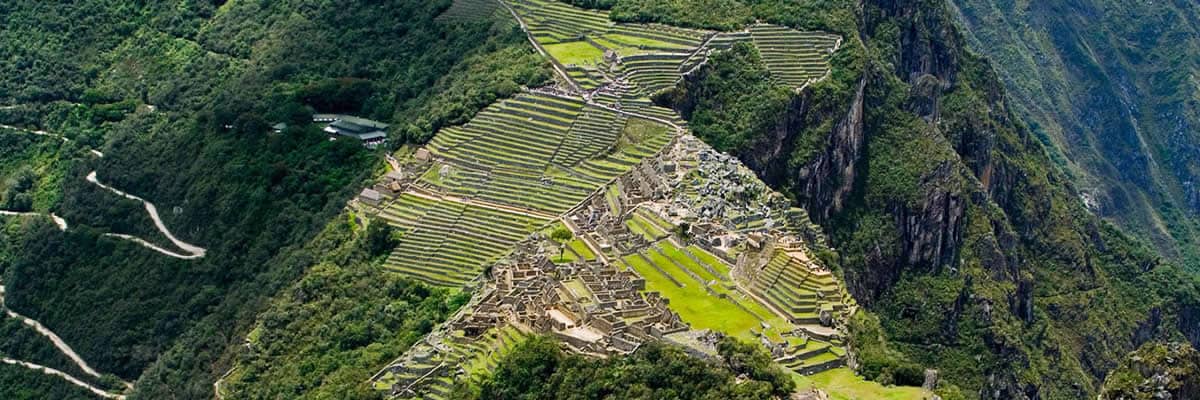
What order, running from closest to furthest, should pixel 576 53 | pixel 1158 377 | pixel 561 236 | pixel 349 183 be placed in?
1. pixel 1158 377
2. pixel 561 236
3. pixel 349 183
4. pixel 576 53

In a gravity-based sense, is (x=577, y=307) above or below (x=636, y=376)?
below

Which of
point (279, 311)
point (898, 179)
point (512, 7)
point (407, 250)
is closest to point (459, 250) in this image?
point (407, 250)

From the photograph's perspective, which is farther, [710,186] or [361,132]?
[361,132]

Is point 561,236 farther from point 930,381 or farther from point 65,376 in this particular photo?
point 65,376

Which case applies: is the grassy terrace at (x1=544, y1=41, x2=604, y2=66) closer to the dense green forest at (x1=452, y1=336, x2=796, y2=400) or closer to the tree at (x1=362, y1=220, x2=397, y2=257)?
the tree at (x1=362, y1=220, x2=397, y2=257)

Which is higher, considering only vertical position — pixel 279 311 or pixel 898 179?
pixel 279 311

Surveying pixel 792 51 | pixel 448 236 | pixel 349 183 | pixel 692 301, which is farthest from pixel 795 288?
pixel 792 51

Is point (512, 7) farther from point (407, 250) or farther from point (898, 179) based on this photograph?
point (407, 250)
